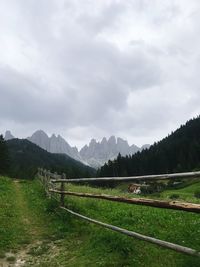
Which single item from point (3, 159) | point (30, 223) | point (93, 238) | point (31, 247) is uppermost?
point (3, 159)

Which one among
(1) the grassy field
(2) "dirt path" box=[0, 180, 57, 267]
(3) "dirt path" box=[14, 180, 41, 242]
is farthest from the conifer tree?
(2) "dirt path" box=[0, 180, 57, 267]

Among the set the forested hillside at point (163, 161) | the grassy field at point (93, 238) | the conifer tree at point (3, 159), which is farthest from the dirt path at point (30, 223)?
the forested hillside at point (163, 161)

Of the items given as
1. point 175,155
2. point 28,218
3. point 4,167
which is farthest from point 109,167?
point 28,218

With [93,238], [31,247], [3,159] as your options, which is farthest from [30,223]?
[3,159]

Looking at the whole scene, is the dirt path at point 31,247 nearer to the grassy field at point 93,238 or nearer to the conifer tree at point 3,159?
the grassy field at point 93,238

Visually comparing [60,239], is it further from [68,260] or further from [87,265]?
[87,265]

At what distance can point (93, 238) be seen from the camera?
11172mm

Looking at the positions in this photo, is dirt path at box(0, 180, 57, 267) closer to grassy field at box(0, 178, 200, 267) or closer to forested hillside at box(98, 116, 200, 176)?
grassy field at box(0, 178, 200, 267)

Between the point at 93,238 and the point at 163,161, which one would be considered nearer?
the point at 93,238

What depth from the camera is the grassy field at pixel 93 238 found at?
8898mm

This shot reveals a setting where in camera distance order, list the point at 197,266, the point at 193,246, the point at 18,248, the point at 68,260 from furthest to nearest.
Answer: the point at 18,248, the point at 68,260, the point at 193,246, the point at 197,266

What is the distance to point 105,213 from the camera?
50.0 ft

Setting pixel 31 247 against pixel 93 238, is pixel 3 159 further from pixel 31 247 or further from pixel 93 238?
pixel 93 238

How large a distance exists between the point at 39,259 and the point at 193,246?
4087 mm
